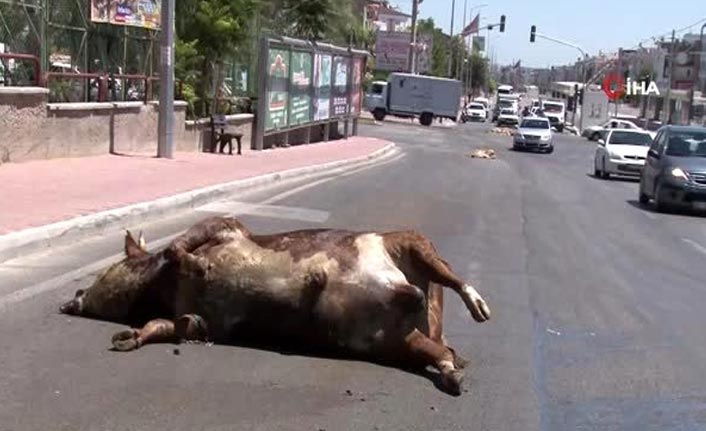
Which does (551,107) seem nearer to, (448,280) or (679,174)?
(679,174)

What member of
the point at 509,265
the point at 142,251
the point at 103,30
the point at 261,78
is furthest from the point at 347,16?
the point at 142,251

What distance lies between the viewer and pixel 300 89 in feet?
116

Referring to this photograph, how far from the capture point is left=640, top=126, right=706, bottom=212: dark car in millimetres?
22047

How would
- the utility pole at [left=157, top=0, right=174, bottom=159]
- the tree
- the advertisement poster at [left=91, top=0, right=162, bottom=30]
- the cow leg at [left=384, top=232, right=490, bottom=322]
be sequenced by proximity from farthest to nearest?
the tree → the utility pole at [left=157, top=0, right=174, bottom=159] → the advertisement poster at [left=91, top=0, right=162, bottom=30] → the cow leg at [left=384, top=232, right=490, bottom=322]

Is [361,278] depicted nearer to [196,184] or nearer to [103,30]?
[196,184]

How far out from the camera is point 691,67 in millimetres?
121500

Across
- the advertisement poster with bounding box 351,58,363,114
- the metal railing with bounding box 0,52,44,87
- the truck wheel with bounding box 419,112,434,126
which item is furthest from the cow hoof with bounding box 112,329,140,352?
the truck wheel with bounding box 419,112,434,126

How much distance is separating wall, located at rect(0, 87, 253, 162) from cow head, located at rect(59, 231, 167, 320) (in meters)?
11.6

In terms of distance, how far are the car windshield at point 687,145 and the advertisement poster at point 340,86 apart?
1793cm

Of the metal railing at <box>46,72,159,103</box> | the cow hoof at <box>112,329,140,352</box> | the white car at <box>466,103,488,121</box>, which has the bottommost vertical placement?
the white car at <box>466,103,488,121</box>

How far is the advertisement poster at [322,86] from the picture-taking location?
37.2m

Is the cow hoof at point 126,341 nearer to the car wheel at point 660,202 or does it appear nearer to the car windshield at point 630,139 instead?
the car wheel at point 660,202

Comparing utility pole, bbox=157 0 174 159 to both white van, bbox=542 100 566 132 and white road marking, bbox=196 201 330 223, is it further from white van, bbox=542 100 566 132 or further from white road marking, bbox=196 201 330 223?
white van, bbox=542 100 566 132

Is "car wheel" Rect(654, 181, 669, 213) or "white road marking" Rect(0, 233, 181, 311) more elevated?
"white road marking" Rect(0, 233, 181, 311)
